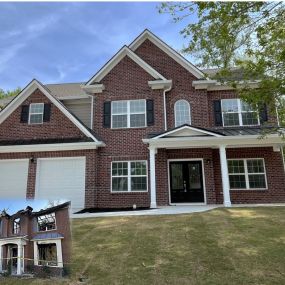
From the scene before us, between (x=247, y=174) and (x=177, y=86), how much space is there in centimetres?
613

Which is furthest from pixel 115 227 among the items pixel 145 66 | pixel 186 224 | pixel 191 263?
pixel 145 66

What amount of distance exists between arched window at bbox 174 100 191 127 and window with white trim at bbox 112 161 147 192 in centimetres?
311

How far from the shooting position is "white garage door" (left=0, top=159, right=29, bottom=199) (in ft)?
49.2

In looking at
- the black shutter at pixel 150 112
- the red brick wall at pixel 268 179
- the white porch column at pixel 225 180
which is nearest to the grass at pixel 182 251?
the white porch column at pixel 225 180

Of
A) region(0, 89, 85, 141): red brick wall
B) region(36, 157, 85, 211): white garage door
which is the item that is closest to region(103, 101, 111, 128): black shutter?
region(0, 89, 85, 141): red brick wall

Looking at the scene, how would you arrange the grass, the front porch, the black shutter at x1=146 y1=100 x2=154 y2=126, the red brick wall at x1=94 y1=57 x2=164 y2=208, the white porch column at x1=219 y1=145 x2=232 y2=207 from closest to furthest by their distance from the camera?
the grass → the white porch column at x1=219 y1=145 x2=232 y2=207 → the front porch → the red brick wall at x1=94 y1=57 x2=164 y2=208 → the black shutter at x1=146 y1=100 x2=154 y2=126

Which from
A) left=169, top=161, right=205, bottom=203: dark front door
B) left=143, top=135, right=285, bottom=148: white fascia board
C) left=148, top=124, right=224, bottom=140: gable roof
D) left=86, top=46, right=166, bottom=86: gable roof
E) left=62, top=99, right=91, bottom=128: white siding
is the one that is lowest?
left=169, top=161, right=205, bottom=203: dark front door

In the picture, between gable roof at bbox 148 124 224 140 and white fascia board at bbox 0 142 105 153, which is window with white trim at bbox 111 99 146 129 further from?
gable roof at bbox 148 124 224 140

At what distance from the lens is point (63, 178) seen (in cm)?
1483

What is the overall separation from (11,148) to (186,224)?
414 inches

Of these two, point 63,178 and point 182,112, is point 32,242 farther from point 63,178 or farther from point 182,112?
point 182,112

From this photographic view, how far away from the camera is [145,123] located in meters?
15.7

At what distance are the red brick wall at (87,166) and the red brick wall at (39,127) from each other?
1039 millimetres

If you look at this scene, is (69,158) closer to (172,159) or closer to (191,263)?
(172,159)
